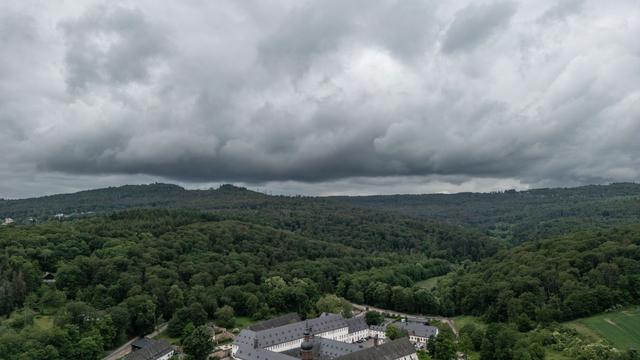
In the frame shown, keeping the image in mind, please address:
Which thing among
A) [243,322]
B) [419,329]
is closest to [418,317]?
[419,329]

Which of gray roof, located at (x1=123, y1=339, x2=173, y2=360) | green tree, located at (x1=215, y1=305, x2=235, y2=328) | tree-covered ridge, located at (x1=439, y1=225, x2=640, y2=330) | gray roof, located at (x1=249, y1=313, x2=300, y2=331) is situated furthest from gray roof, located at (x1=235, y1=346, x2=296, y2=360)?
tree-covered ridge, located at (x1=439, y1=225, x2=640, y2=330)

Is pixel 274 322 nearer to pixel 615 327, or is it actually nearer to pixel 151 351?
pixel 151 351

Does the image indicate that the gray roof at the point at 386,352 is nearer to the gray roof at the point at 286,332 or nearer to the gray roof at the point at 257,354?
the gray roof at the point at 257,354

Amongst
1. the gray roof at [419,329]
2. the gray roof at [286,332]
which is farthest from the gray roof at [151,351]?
the gray roof at [419,329]

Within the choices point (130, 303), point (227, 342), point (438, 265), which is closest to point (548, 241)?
point (438, 265)

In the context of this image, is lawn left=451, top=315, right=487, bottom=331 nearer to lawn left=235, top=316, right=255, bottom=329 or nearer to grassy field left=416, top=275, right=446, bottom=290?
grassy field left=416, top=275, right=446, bottom=290

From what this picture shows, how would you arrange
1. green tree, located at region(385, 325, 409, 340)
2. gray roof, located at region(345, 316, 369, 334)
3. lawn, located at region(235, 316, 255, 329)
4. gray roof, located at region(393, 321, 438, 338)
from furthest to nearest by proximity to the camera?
1. lawn, located at region(235, 316, 255, 329)
2. gray roof, located at region(345, 316, 369, 334)
3. gray roof, located at region(393, 321, 438, 338)
4. green tree, located at region(385, 325, 409, 340)

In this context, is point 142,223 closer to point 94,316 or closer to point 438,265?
point 94,316
